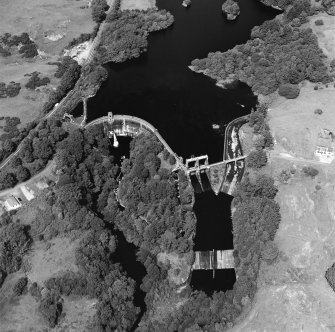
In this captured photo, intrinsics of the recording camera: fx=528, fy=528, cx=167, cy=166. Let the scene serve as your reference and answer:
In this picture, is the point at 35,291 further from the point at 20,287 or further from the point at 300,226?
the point at 300,226

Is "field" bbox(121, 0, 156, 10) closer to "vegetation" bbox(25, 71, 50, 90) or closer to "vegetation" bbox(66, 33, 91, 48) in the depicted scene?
"vegetation" bbox(66, 33, 91, 48)

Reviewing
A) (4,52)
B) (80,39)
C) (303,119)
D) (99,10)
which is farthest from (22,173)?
(99,10)

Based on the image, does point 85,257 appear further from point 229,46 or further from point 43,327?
point 229,46

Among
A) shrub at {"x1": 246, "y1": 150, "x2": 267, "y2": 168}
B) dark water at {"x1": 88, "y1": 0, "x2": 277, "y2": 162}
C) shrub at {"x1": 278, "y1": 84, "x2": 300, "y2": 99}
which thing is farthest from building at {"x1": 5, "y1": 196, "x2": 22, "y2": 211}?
shrub at {"x1": 278, "y1": 84, "x2": 300, "y2": 99}

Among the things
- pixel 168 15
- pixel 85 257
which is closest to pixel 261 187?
pixel 85 257

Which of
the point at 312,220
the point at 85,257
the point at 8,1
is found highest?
the point at 8,1

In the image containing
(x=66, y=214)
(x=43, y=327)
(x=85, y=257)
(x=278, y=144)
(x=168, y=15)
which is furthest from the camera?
(x=168, y=15)
